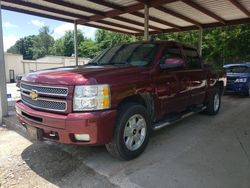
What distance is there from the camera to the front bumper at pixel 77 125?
320 centimetres

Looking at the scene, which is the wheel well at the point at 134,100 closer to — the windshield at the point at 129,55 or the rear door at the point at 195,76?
the windshield at the point at 129,55

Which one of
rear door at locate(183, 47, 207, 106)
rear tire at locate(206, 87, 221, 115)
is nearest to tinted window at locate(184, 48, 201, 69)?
rear door at locate(183, 47, 207, 106)

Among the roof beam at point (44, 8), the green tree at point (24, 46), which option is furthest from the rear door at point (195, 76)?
the green tree at point (24, 46)

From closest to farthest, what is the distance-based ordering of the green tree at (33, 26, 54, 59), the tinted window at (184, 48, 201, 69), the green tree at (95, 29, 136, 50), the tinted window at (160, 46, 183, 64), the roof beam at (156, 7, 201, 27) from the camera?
the tinted window at (160, 46, 183, 64) < the tinted window at (184, 48, 201, 69) < the roof beam at (156, 7, 201, 27) < the green tree at (95, 29, 136, 50) < the green tree at (33, 26, 54, 59)

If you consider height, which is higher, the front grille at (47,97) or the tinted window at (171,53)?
the tinted window at (171,53)

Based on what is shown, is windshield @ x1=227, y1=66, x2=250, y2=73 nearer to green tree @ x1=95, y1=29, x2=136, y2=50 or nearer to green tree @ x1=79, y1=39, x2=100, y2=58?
green tree @ x1=95, y1=29, x2=136, y2=50

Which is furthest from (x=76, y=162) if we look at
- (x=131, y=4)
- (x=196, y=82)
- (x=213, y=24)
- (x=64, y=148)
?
(x=213, y=24)

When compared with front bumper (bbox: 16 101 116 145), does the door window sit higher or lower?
higher

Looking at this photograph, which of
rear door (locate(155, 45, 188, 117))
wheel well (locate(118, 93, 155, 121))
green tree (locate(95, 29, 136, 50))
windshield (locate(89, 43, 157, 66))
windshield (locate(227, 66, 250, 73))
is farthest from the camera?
green tree (locate(95, 29, 136, 50))

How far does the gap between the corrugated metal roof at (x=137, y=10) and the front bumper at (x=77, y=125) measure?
659 centimetres

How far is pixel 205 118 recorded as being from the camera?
6.57 m

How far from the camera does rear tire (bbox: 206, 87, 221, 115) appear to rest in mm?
6621

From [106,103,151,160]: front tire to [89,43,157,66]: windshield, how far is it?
3.21 feet

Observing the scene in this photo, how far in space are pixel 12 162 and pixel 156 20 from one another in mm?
10091
